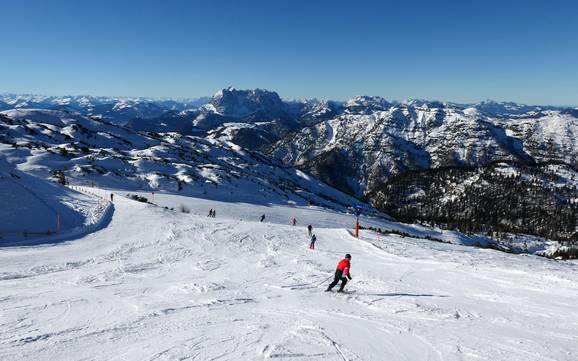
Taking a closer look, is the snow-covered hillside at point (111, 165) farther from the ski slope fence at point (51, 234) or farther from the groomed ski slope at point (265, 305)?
the groomed ski slope at point (265, 305)

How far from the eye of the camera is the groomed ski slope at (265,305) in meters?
10.1

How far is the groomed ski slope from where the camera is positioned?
1012cm

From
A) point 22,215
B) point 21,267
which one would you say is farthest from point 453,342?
point 22,215

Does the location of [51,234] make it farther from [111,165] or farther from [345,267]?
[111,165]

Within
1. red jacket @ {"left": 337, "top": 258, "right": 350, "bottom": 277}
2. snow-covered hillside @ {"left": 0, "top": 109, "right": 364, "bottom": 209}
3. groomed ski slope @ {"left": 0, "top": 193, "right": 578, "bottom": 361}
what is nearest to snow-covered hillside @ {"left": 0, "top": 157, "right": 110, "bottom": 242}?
groomed ski slope @ {"left": 0, "top": 193, "right": 578, "bottom": 361}

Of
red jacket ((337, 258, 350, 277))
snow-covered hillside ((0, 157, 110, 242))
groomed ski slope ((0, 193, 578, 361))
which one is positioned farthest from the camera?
snow-covered hillside ((0, 157, 110, 242))

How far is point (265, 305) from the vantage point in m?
14.4

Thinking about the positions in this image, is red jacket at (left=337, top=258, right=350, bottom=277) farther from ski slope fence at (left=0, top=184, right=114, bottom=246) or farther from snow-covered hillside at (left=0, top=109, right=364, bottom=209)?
snow-covered hillside at (left=0, top=109, right=364, bottom=209)

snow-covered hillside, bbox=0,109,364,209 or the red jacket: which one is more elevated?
the red jacket

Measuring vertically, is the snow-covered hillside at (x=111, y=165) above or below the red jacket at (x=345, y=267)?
below

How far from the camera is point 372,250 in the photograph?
3000 centimetres

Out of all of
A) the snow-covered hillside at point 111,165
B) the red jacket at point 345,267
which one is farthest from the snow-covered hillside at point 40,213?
the snow-covered hillside at point 111,165

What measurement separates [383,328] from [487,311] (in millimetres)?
4825

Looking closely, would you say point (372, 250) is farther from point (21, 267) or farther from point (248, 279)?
point (21, 267)
